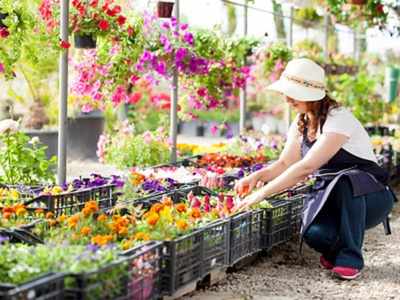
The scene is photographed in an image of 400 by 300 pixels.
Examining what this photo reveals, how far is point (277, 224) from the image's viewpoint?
16.1ft

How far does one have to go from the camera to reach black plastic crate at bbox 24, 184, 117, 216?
173 inches

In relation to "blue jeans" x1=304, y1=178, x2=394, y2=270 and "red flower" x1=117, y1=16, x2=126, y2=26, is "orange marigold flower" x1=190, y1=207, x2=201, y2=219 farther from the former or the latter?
"red flower" x1=117, y1=16, x2=126, y2=26

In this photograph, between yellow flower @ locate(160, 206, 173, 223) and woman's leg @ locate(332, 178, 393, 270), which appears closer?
yellow flower @ locate(160, 206, 173, 223)

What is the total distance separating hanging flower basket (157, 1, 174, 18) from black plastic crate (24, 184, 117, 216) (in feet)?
6.12

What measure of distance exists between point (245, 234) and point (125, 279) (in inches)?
53.7

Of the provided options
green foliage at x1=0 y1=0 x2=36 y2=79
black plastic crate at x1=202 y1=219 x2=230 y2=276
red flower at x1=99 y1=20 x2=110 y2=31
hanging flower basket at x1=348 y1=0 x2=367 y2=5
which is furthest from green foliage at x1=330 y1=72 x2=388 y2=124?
black plastic crate at x1=202 y1=219 x2=230 y2=276

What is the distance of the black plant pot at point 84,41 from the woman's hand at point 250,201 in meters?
1.71

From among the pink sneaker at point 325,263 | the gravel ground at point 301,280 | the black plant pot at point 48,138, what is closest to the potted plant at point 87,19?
the gravel ground at point 301,280

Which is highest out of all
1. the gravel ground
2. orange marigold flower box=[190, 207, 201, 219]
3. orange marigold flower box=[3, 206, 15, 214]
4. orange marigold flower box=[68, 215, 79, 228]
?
orange marigold flower box=[3, 206, 15, 214]

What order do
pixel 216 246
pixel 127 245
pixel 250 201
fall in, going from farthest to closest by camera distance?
1. pixel 250 201
2. pixel 216 246
3. pixel 127 245

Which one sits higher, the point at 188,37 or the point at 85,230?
the point at 188,37

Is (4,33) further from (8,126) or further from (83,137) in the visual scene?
(83,137)

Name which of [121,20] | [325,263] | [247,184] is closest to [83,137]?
[121,20]

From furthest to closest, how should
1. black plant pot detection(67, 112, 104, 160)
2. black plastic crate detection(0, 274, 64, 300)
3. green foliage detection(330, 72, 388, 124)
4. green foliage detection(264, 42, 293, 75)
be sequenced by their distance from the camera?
green foliage detection(330, 72, 388, 124) < black plant pot detection(67, 112, 104, 160) < green foliage detection(264, 42, 293, 75) < black plastic crate detection(0, 274, 64, 300)
